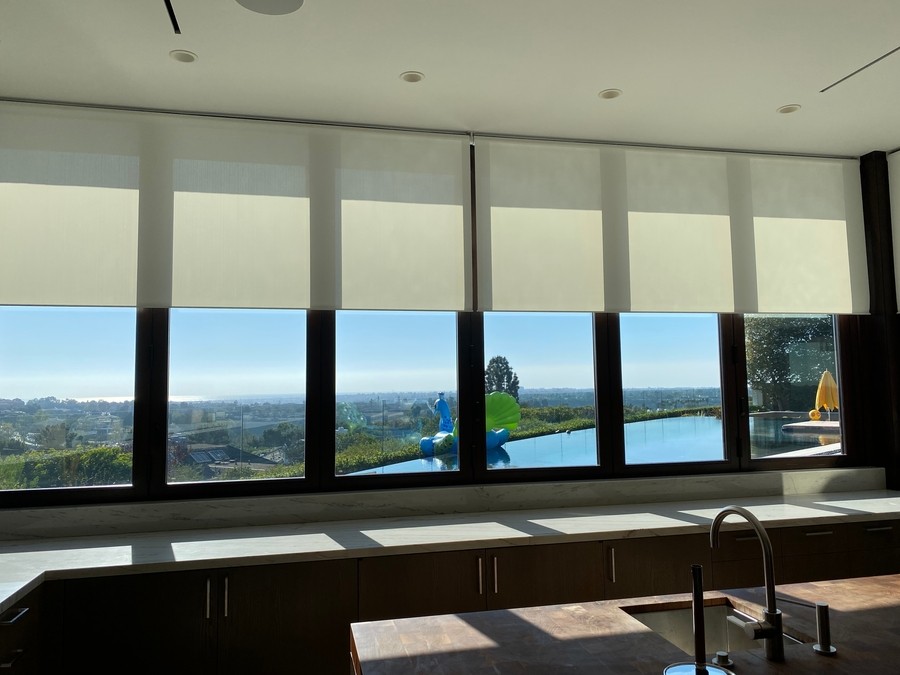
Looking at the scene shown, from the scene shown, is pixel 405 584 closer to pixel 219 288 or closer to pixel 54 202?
pixel 219 288

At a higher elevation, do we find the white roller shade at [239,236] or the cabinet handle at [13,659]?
the white roller shade at [239,236]

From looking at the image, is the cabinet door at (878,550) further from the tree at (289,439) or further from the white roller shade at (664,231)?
the tree at (289,439)

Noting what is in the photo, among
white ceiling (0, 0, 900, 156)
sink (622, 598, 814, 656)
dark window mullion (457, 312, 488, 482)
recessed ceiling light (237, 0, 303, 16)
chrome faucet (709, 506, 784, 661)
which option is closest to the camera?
chrome faucet (709, 506, 784, 661)

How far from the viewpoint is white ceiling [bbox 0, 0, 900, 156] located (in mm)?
2674

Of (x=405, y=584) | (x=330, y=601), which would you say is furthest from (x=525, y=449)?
(x=330, y=601)

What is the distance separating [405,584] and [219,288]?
1780 millimetres

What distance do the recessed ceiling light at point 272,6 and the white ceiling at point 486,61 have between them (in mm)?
42

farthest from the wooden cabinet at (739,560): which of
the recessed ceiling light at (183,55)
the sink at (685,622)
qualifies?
the recessed ceiling light at (183,55)

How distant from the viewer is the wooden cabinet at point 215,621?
2.73 meters

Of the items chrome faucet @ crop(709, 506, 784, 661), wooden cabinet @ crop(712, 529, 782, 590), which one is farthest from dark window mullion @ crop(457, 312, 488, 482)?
chrome faucet @ crop(709, 506, 784, 661)

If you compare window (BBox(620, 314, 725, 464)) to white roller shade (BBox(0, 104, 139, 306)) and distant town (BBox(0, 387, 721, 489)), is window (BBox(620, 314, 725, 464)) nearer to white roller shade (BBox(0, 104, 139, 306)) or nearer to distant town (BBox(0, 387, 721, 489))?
distant town (BBox(0, 387, 721, 489))

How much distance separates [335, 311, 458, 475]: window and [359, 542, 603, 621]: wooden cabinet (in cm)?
82

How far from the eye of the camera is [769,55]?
305 centimetres

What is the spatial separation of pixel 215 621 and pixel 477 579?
115 cm
